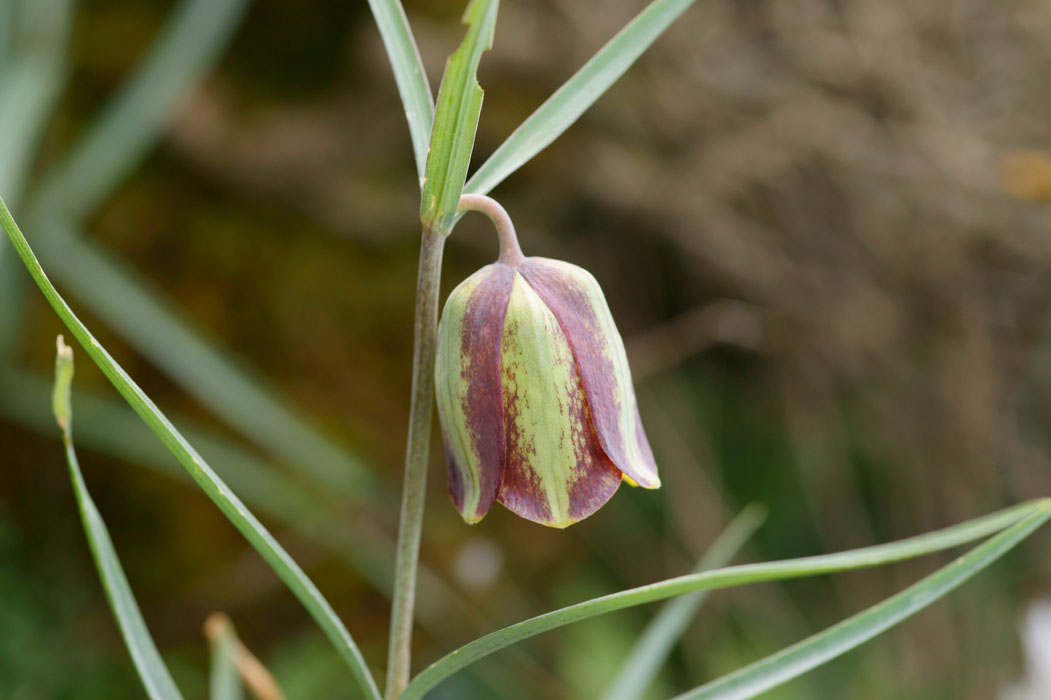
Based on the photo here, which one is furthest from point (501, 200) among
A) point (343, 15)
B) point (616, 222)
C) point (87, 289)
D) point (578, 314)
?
point (578, 314)

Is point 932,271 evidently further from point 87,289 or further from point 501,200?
point 87,289

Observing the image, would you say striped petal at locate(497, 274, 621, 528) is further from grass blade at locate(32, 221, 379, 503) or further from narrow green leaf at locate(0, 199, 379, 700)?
grass blade at locate(32, 221, 379, 503)

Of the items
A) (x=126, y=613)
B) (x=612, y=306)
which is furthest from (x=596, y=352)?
(x=612, y=306)

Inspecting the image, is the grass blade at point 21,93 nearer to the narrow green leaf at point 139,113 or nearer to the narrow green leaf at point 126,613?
the narrow green leaf at point 139,113

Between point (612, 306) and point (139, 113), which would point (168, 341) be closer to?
point (139, 113)

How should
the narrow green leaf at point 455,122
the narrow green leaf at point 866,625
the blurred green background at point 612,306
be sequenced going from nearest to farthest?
the narrow green leaf at point 455,122 < the narrow green leaf at point 866,625 < the blurred green background at point 612,306

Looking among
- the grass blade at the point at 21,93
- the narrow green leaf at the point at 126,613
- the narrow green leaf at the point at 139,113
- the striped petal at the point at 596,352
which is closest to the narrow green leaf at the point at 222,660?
the narrow green leaf at the point at 126,613

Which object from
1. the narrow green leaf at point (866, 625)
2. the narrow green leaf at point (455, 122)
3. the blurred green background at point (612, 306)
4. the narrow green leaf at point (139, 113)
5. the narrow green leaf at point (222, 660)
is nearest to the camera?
the narrow green leaf at point (455, 122)
